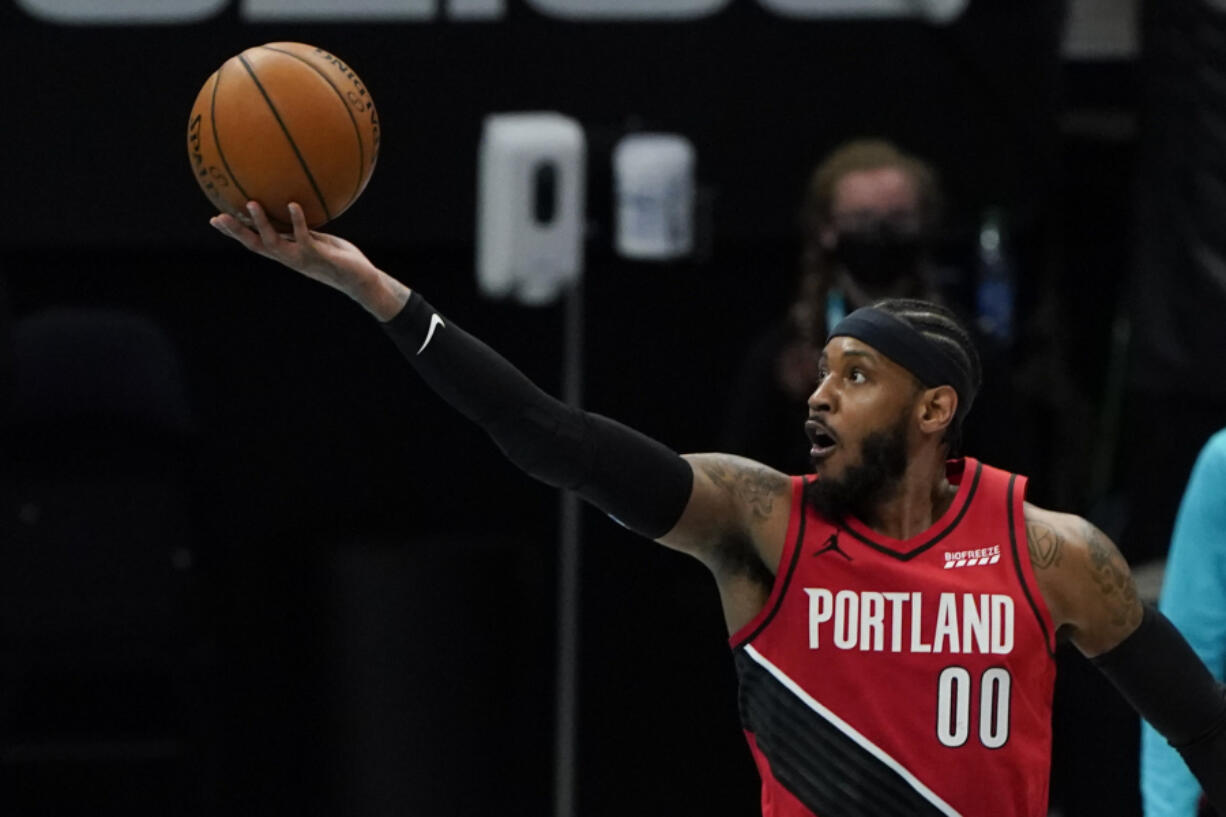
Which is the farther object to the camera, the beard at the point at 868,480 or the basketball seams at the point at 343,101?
the basketball seams at the point at 343,101

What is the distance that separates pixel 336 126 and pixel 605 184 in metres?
3.29

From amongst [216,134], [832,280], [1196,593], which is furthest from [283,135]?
[832,280]

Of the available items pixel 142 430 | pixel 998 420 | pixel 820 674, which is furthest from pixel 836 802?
pixel 142 430

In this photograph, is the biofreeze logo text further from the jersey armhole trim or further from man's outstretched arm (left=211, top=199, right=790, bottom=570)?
man's outstretched arm (left=211, top=199, right=790, bottom=570)

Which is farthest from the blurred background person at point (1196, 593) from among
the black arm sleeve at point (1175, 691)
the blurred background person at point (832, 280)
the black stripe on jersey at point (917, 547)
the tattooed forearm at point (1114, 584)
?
the blurred background person at point (832, 280)

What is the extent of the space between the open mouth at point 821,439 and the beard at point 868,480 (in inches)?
1.8

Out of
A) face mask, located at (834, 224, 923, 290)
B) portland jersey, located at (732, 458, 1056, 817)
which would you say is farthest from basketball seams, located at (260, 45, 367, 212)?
face mask, located at (834, 224, 923, 290)

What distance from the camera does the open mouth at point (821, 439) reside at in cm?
351

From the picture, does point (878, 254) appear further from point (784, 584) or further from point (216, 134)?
point (216, 134)

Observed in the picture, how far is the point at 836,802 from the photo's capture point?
348cm

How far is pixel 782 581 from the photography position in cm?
354

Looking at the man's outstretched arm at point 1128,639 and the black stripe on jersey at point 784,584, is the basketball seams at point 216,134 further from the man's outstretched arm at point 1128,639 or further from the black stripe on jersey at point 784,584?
the man's outstretched arm at point 1128,639

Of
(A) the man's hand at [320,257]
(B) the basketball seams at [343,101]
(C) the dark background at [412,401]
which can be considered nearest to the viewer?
(A) the man's hand at [320,257]

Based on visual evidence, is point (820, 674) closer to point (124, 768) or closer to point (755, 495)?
point (755, 495)
